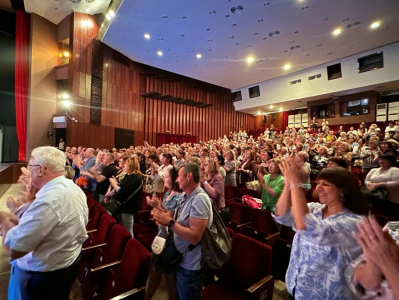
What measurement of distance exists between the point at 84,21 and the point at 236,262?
12.5m

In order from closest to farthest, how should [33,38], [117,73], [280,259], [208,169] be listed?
[280,259]
[208,169]
[33,38]
[117,73]

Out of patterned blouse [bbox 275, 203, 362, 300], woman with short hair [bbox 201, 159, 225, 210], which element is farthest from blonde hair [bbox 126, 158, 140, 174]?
patterned blouse [bbox 275, 203, 362, 300]

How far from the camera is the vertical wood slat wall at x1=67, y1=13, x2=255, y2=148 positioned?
987 cm

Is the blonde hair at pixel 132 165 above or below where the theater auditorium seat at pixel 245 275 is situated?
above

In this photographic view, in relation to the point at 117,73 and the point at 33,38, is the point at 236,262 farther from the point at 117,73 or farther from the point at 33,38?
the point at 33,38

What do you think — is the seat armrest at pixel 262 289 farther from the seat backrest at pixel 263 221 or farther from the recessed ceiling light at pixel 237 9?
the recessed ceiling light at pixel 237 9

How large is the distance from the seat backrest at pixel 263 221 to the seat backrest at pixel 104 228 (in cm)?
168

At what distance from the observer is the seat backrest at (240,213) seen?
278 centimetres

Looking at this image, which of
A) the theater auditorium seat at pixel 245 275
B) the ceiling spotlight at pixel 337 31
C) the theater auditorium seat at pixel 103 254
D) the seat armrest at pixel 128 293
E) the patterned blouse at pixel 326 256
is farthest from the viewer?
the ceiling spotlight at pixel 337 31

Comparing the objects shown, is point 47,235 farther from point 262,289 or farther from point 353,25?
point 353,25

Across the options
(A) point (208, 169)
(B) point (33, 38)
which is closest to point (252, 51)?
(A) point (208, 169)

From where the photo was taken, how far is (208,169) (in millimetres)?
2738

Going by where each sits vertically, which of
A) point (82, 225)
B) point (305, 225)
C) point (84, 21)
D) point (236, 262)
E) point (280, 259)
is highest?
point (84, 21)

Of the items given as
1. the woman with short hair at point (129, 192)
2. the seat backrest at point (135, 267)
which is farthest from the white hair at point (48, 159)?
the woman with short hair at point (129, 192)
